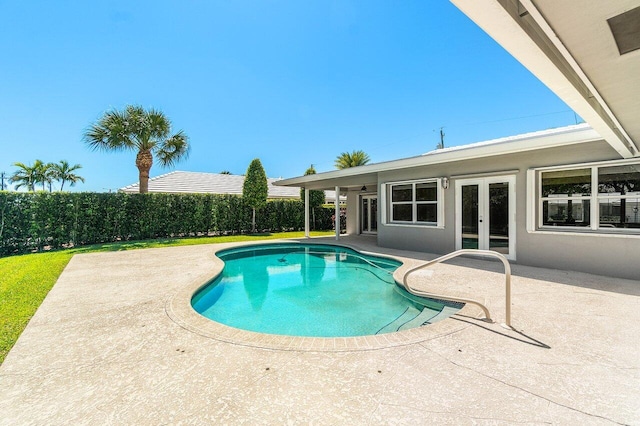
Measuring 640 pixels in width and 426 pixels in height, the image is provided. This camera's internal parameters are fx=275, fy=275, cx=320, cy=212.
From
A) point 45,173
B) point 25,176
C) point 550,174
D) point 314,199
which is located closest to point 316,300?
point 550,174

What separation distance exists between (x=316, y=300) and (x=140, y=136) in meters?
13.7

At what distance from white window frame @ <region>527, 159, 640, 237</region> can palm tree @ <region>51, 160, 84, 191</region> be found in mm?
48574

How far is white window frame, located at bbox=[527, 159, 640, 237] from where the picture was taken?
6.70 meters

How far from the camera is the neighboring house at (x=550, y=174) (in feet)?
6.16

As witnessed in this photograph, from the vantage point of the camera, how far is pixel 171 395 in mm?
2535

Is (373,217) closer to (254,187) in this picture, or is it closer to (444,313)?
(254,187)

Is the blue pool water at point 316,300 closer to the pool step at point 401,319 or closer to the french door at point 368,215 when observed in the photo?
the pool step at point 401,319

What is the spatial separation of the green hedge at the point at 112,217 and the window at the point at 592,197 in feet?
51.8

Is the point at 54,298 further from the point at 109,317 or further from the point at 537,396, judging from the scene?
the point at 537,396

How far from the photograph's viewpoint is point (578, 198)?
7336mm

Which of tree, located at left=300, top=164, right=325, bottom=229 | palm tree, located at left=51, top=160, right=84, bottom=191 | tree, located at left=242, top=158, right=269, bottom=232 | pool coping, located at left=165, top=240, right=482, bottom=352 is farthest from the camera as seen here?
palm tree, located at left=51, top=160, right=84, bottom=191

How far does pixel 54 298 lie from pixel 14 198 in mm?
9925

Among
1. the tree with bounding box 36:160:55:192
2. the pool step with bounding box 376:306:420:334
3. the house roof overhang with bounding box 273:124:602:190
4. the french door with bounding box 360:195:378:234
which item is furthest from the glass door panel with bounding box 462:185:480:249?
the tree with bounding box 36:160:55:192

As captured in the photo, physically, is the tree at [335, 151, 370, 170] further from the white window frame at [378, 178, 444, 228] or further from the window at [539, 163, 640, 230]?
the window at [539, 163, 640, 230]
